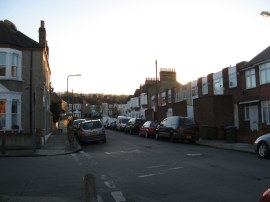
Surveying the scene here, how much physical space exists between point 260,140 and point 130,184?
29.9 ft

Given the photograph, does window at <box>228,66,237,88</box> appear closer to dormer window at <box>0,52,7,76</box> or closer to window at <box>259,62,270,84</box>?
window at <box>259,62,270,84</box>

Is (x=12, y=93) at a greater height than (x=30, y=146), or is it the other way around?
(x=12, y=93)

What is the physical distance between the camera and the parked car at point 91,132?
27.8 metres

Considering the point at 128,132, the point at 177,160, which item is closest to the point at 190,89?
the point at 128,132

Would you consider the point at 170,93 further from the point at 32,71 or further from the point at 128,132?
the point at 32,71

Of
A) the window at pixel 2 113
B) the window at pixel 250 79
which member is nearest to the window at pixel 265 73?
the window at pixel 250 79

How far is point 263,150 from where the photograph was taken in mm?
17375

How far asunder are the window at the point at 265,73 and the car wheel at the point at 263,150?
12278mm

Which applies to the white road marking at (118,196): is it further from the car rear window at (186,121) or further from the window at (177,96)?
the window at (177,96)

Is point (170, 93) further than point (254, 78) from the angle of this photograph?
Yes

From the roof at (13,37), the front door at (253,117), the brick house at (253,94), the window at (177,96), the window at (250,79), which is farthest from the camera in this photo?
the window at (177,96)

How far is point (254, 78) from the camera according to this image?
30.8m

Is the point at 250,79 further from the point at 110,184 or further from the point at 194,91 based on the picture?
the point at 110,184

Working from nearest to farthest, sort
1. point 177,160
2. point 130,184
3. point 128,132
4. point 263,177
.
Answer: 1. point 130,184
2. point 263,177
3. point 177,160
4. point 128,132
